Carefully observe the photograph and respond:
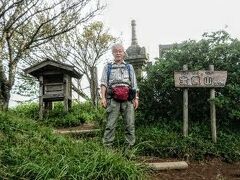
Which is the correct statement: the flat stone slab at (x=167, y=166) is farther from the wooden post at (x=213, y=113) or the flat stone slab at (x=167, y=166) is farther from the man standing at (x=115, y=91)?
the wooden post at (x=213, y=113)

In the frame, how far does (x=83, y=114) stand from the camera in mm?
12258

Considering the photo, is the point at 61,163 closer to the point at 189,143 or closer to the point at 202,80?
the point at 189,143

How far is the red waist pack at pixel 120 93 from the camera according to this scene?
655 cm

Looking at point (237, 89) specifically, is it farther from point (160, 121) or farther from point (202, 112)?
point (160, 121)

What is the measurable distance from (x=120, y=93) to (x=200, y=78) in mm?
2131

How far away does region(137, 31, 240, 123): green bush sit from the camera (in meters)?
8.42

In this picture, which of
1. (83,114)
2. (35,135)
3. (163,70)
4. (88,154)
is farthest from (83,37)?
(88,154)

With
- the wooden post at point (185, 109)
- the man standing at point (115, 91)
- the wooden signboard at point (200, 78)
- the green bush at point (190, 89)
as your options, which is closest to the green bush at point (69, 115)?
the green bush at point (190, 89)

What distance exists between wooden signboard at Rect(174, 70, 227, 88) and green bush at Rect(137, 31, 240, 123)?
0.47 meters

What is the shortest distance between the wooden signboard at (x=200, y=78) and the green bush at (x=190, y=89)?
18.6 inches

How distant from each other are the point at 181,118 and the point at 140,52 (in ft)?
12.6

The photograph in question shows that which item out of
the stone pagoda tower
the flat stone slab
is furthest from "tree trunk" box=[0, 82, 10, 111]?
the flat stone slab

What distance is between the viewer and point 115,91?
6.57 m

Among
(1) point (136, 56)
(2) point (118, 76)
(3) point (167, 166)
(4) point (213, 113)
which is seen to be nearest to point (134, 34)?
(1) point (136, 56)
